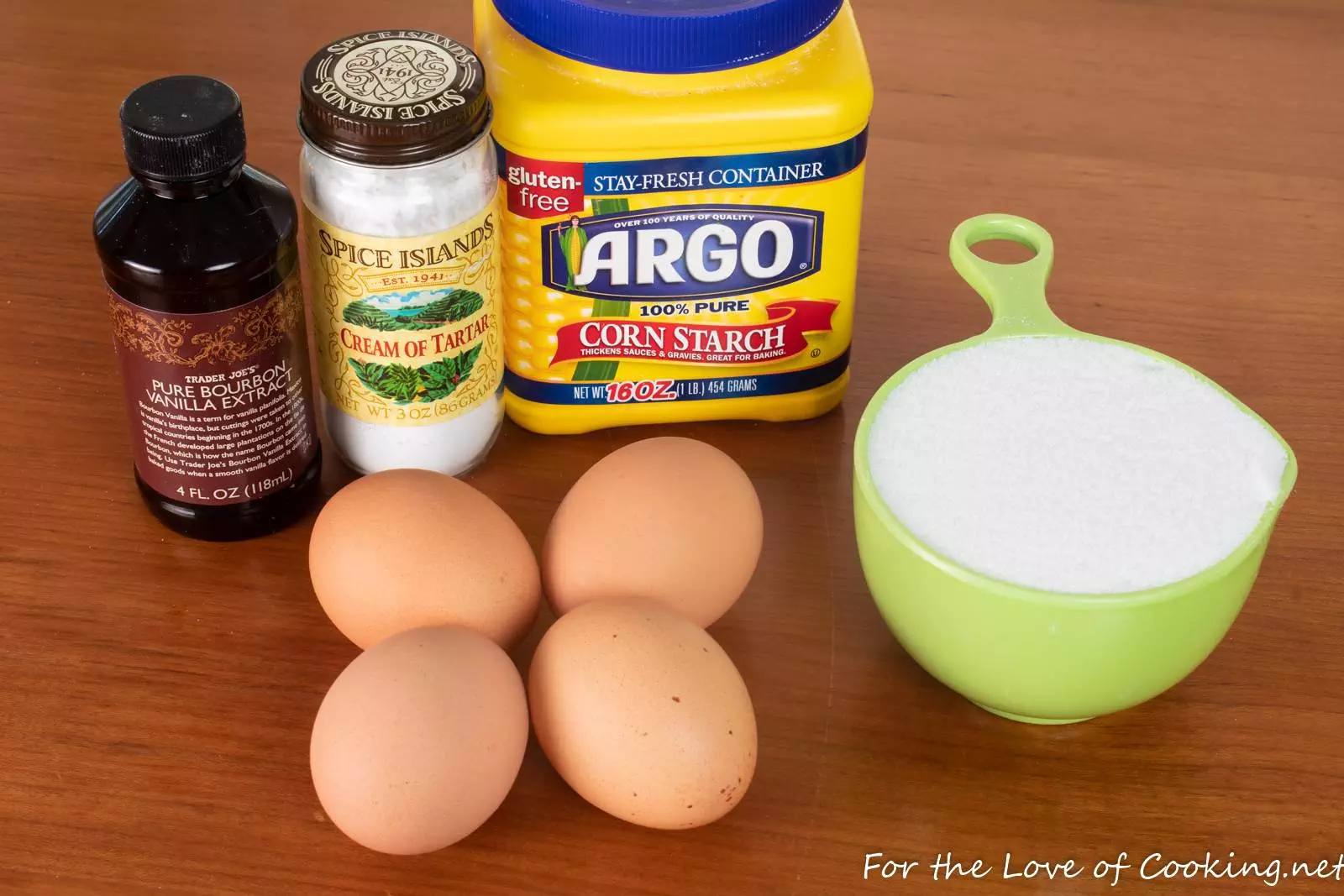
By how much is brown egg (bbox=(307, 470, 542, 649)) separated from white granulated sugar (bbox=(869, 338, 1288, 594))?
7.3 inches

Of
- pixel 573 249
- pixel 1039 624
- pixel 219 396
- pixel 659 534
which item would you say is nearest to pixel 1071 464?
pixel 1039 624

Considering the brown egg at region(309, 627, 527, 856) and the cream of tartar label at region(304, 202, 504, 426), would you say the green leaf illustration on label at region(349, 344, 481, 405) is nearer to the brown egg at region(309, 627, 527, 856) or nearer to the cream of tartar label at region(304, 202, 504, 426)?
the cream of tartar label at region(304, 202, 504, 426)

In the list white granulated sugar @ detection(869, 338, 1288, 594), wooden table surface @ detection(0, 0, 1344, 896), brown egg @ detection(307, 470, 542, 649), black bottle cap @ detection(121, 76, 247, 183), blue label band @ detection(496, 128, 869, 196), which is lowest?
wooden table surface @ detection(0, 0, 1344, 896)

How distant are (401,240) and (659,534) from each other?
0.68 ft

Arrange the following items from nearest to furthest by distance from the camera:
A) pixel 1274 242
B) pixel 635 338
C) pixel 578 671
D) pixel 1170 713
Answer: pixel 578 671 < pixel 1170 713 < pixel 635 338 < pixel 1274 242

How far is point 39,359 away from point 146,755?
34 centimetres

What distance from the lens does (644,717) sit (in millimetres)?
656

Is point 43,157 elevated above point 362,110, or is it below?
below

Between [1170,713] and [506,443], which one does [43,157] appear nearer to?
[506,443]

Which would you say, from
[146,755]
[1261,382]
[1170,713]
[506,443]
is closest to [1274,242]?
[1261,382]

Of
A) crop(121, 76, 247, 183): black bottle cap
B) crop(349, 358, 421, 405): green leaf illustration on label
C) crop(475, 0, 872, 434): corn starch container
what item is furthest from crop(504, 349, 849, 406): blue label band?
crop(121, 76, 247, 183): black bottle cap

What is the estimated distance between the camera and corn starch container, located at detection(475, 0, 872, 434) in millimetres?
837

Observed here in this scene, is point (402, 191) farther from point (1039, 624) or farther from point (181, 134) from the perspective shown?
point (1039, 624)

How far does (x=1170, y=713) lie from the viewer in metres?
0.78
